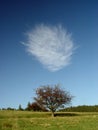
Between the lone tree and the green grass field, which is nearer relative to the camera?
the green grass field

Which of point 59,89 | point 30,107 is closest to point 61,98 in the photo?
point 59,89

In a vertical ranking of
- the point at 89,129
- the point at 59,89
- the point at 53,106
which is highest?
the point at 59,89

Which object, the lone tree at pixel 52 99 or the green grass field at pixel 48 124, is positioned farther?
the lone tree at pixel 52 99

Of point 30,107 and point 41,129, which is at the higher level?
point 30,107

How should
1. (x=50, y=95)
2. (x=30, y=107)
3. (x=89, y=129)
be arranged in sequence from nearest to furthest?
1. (x=89, y=129)
2. (x=50, y=95)
3. (x=30, y=107)

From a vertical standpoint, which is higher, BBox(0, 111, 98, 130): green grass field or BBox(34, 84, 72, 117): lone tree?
BBox(34, 84, 72, 117): lone tree

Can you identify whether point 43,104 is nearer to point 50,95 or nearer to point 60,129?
point 50,95

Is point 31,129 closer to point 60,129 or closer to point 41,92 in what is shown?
point 60,129

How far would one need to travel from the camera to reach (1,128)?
2786 cm

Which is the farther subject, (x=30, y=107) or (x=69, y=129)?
(x=30, y=107)

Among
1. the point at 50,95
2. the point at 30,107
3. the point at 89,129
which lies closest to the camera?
the point at 89,129

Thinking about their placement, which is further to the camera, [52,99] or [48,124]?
[52,99]

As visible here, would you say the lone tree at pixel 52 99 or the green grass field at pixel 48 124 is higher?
the lone tree at pixel 52 99

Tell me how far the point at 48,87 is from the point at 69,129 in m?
52.5
